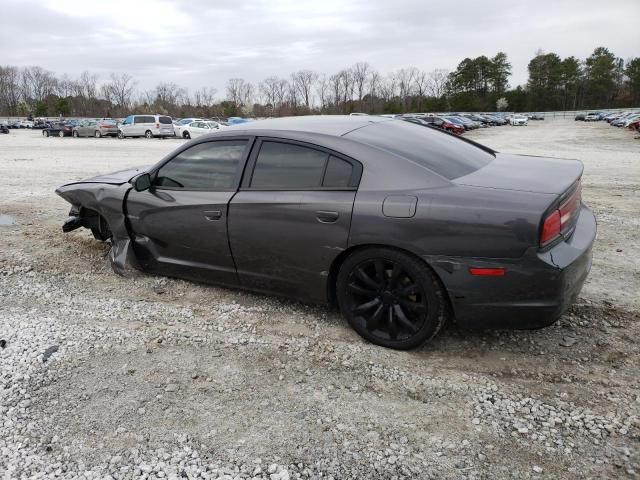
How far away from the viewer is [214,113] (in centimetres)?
9350

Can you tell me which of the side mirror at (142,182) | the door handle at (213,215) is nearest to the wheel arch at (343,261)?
the door handle at (213,215)

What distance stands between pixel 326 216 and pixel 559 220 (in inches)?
57.8

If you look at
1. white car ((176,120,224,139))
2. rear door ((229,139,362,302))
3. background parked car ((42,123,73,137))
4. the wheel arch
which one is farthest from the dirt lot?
background parked car ((42,123,73,137))

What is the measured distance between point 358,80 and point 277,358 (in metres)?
120

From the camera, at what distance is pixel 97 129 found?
37.8 metres

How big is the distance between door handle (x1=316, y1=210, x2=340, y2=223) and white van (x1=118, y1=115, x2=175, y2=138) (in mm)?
33745

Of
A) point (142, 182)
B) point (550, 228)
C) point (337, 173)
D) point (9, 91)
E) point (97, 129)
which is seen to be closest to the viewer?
point (550, 228)

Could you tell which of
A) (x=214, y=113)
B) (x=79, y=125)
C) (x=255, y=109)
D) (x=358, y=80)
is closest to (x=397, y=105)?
(x=358, y=80)

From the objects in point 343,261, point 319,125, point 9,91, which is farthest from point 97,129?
point 9,91

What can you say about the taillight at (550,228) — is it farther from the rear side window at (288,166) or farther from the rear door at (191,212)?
the rear door at (191,212)

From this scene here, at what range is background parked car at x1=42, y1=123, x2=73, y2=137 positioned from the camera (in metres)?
40.1

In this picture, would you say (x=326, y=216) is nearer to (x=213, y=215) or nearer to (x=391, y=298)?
(x=391, y=298)

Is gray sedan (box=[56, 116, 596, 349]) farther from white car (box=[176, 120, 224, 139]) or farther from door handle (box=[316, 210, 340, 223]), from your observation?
white car (box=[176, 120, 224, 139])

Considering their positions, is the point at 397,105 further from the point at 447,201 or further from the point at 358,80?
the point at 447,201
